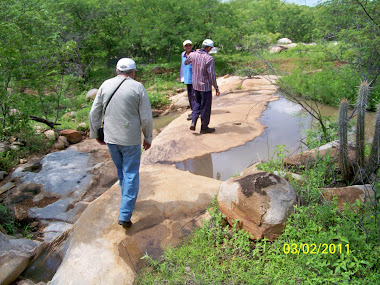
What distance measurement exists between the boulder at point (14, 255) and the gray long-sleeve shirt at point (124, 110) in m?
1.52

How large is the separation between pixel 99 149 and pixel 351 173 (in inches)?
229

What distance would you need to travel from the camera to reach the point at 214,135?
605 cm

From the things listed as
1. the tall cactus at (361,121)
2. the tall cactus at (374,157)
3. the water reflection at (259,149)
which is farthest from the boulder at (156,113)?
the tall cactus at (374,157)

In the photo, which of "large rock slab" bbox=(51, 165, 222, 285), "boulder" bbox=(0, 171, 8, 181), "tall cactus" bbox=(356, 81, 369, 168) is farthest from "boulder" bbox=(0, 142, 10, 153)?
"tall cactus" bbox=(356, 81, 369, 168)

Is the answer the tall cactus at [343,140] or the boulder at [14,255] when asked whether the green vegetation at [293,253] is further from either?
the boulder at [14,255]

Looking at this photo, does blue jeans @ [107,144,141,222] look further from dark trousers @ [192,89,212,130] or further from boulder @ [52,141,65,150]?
boulder @ [52,141,65,150]

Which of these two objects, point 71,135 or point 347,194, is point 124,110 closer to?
point 347,194

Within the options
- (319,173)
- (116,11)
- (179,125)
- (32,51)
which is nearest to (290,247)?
(319,173)

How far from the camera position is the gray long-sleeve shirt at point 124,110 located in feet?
10.3

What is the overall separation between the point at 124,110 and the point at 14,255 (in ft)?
6.25

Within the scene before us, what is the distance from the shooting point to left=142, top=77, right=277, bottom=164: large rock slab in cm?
545

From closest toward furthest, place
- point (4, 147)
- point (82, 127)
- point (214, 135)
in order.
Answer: point (214, 135), point (4, 147), point (82, 127)

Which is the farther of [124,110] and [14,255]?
[14,255]

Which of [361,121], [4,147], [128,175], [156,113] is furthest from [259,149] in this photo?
[156,113]
